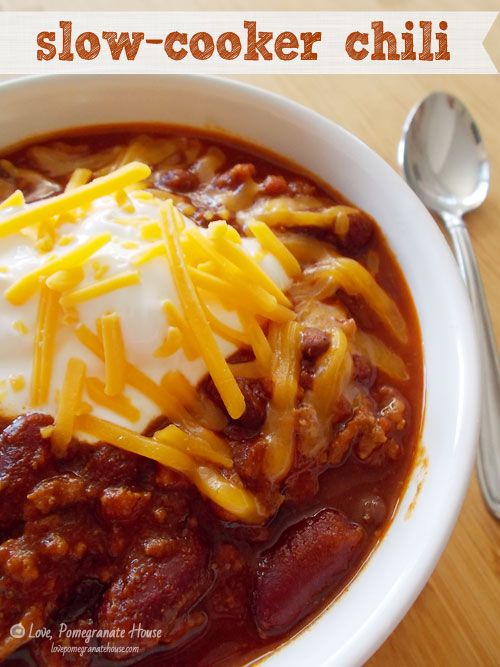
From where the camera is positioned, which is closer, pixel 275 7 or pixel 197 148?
pixel 197 148

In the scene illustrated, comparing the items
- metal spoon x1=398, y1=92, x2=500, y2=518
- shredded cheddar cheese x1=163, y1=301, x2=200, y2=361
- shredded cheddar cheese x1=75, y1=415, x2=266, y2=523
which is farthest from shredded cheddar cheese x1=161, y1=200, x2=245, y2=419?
metal spoon x1=398, y1=92, x2=500, y2=518

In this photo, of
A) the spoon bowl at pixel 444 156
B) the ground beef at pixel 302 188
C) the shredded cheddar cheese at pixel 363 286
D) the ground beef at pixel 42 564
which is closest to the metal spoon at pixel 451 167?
the spoon bowl at pixel 444 156

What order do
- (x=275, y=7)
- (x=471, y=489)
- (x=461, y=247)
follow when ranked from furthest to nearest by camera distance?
(x=275, y=7) → (x=461, y=247) → (x=471, y=489)

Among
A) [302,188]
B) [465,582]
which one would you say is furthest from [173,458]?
[302,188]

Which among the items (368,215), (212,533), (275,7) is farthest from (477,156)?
(212,533)

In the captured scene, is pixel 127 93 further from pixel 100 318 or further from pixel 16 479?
pixel 16 479

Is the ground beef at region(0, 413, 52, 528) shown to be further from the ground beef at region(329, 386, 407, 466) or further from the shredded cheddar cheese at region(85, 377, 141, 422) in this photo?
the ground beef at region(329, 386, 407, 466)

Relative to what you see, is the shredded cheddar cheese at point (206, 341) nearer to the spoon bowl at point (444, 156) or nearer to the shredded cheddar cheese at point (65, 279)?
the shredded cheddar cheese at point (65, 279)

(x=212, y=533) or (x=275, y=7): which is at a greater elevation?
(x=275, y=7)

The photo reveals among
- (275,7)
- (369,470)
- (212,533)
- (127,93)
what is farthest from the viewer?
(275,7)
